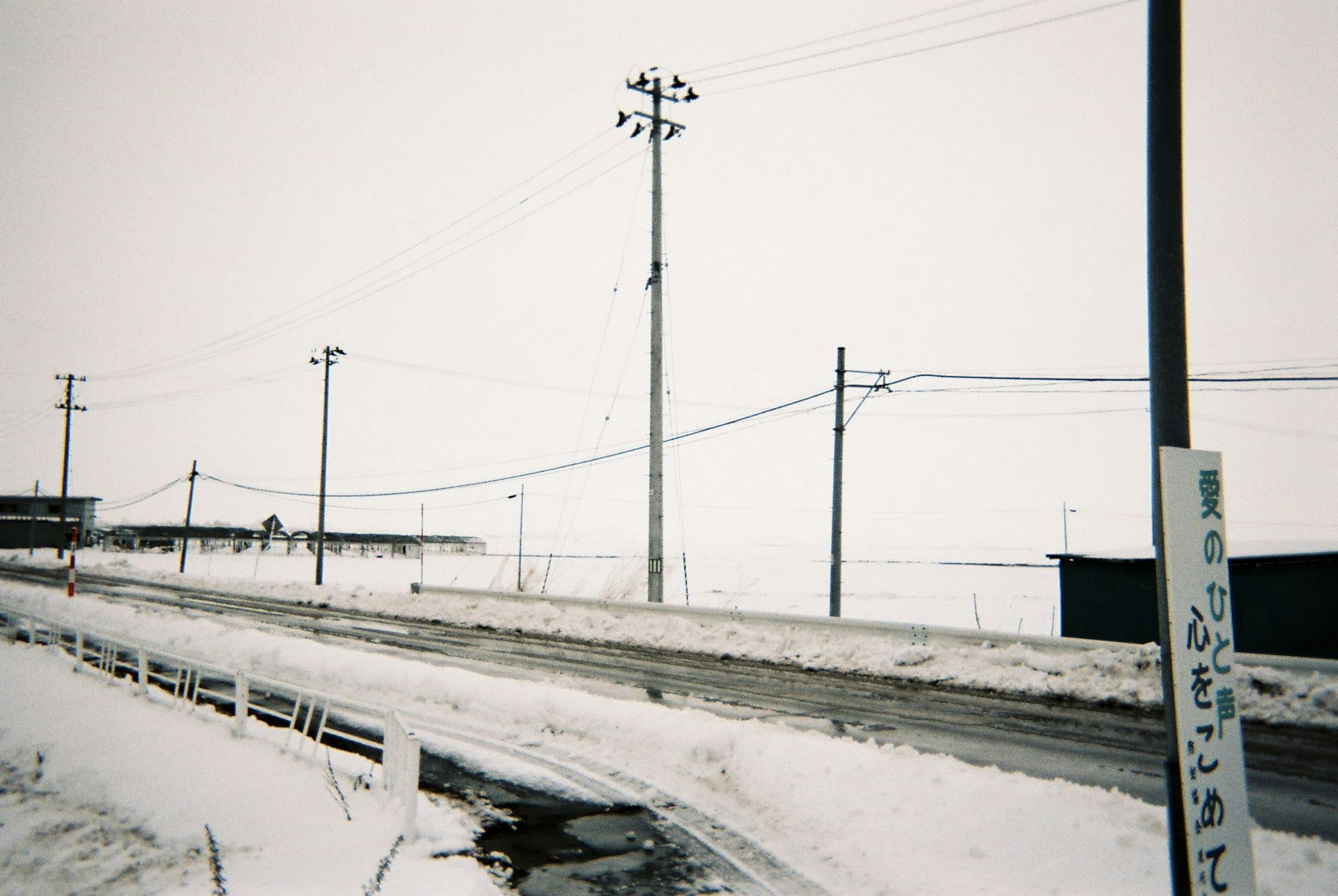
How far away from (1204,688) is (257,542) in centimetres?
13245

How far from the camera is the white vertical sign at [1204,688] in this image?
11.2 feet

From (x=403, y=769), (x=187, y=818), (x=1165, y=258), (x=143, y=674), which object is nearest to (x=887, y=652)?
(x=403, y=769)

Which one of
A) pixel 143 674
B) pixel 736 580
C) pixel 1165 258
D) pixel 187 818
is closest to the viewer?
pixel 1165 258

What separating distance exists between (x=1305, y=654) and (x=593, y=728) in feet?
48.3

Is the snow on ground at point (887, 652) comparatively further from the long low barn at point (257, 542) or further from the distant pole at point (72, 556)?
the long low barn at point (257, 542)

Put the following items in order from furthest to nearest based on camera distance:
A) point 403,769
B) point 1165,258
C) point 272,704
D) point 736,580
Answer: point 736,580 → point 272,704 → point 403,769 → point 1165,258

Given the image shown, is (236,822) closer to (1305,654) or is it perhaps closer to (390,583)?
(1305,654)

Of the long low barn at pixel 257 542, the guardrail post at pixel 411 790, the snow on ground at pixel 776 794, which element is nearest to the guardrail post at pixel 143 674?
the snow on ground at pixel 776 794

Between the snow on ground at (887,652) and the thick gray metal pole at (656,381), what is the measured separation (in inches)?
53.5

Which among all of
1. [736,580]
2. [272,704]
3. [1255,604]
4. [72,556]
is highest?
[72,556]

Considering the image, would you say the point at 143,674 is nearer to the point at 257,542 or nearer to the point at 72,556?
the point at 72,556

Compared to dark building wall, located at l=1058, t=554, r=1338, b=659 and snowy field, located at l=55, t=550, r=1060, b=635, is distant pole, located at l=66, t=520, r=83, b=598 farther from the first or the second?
dark building wall, located at l=1058, t=554, r=1338, b=659

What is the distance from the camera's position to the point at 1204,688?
3.53m

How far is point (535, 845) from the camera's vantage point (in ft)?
22.4
